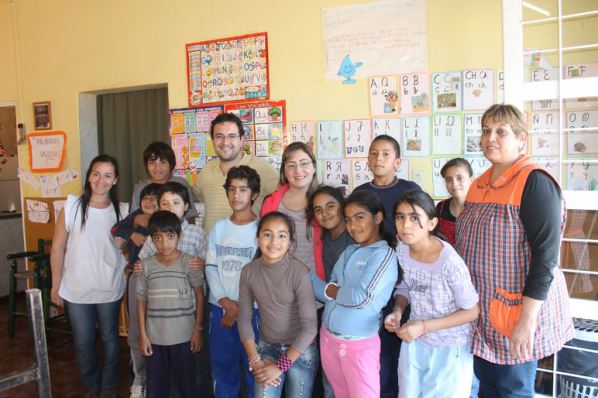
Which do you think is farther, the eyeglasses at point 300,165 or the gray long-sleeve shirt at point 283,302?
the eyeglasses at point 300,165

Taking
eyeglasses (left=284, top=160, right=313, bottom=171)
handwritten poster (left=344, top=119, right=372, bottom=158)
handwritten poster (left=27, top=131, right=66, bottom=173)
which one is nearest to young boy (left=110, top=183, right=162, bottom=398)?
eyeglasses (left=284, top=160, right=313, bottom=171)

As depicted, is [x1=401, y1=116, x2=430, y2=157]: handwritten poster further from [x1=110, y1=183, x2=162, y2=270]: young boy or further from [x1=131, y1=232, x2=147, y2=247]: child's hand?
[x1=131, y1=232, x2=147, y2=247]: child's hand

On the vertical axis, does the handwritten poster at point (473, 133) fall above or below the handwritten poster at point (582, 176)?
above

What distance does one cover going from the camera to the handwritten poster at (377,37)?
272cm

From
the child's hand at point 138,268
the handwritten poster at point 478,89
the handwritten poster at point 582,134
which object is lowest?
the child's hand at point 138,268

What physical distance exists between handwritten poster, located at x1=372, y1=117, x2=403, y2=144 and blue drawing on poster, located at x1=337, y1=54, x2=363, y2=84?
295 mm

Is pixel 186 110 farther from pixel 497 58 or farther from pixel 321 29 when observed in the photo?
pixel 497 58

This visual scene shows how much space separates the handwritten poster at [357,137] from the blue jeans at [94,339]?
1.60 m

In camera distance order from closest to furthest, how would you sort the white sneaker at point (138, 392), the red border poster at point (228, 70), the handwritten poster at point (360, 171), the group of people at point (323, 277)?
1. the group of people at point (323, 277)
2. the white sneaker at point (138, 392)
3. the handwritten poster at point (360, 171)
4. the red border poster at point (228, 70)

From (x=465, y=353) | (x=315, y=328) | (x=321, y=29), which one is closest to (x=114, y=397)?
(x=315, y=328)

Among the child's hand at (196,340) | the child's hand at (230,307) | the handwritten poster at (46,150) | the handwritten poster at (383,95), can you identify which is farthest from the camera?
the handwritten poster at (46,150)

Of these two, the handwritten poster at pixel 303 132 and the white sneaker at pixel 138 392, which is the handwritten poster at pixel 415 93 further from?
the white sneaker at pixel 138 392

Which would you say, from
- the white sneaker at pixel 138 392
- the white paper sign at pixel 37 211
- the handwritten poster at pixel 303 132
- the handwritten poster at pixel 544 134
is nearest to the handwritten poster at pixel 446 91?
the handwritten poster at pixel 544 134

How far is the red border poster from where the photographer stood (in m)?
3.18
